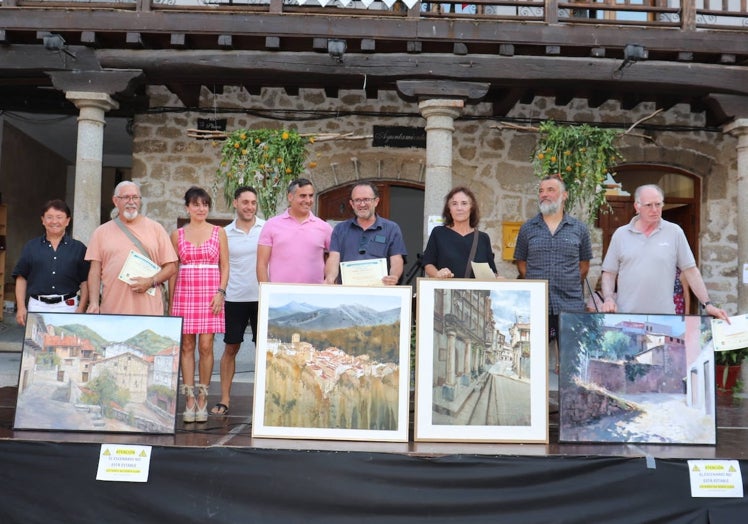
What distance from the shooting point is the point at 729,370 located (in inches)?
224

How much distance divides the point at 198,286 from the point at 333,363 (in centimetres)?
105

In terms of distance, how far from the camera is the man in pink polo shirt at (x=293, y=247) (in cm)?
386

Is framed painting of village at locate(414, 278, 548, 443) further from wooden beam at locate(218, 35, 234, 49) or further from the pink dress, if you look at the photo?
wooden beam at locate(218, 35, 234, 49)

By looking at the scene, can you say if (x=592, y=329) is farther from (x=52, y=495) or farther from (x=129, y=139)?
(x=129, y=139)

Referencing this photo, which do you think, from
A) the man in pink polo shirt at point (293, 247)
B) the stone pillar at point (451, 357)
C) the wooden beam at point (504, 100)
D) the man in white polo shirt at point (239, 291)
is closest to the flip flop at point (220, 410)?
the man in white polo shirt at point (239, 291)

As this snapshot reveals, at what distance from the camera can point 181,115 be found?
326 inches

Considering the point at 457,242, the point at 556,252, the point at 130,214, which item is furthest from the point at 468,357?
the point at 130,214

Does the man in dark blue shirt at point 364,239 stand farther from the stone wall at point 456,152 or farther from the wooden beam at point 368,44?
the stone wall at point 456,152

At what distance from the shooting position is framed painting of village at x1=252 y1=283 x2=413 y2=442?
120 inches

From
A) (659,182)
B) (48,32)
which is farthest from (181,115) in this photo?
(659,182)

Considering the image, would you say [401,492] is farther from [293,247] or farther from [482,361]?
[293,247]

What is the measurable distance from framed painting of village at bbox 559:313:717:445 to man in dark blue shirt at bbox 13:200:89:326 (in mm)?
2823

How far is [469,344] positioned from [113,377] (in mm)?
1620

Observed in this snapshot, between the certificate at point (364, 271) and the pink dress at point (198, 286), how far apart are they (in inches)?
30.5
